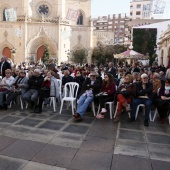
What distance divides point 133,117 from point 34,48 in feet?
110

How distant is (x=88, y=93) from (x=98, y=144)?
7.92 feet

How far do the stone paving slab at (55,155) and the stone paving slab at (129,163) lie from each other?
727 millimetres

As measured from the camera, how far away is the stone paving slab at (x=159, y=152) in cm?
405

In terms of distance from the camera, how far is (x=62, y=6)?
3766 centimetres

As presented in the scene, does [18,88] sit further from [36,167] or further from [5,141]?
[36,167]

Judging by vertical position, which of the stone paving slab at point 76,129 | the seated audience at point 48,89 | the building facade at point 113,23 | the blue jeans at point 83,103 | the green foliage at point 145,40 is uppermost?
the building facade at point 113,23

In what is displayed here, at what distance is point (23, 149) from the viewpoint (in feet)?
13.8

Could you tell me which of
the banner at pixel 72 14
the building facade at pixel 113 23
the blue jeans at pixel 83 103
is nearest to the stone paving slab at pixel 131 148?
the blue jeans at pixel 83 103

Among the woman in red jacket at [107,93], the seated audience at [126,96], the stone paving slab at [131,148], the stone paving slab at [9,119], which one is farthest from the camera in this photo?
the woman in red jacket at [107,93]

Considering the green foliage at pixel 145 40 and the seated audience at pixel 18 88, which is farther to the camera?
the green foliage at pixel 145 40

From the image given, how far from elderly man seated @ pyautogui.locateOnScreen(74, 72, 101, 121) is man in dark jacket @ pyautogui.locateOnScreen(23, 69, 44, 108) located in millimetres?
1423

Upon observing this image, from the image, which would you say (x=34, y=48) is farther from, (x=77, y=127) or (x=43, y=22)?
(x=77, y=127)

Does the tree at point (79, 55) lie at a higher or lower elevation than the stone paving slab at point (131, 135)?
higher

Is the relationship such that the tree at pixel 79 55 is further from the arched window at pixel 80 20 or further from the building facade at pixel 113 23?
the building facade at pixel 113 23
